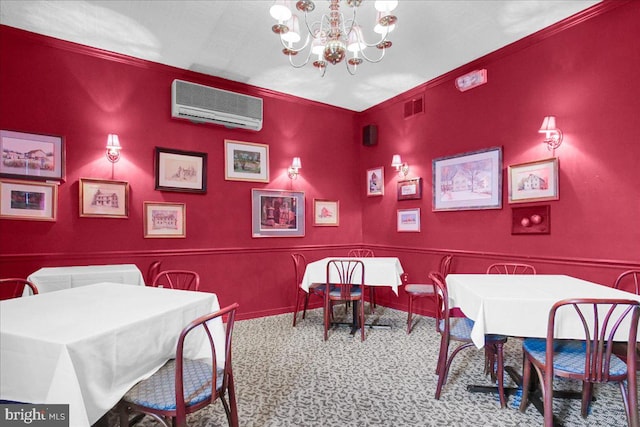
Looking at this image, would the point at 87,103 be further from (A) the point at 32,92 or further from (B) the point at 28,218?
(B) the point at 28,218

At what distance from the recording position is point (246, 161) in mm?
4723

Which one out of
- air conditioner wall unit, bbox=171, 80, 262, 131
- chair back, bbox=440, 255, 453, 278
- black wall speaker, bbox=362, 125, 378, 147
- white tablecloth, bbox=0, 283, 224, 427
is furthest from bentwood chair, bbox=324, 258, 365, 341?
black wall speaker, bbox=362, 125, 378, 147

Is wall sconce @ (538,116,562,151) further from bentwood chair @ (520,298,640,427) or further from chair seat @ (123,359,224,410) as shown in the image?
chair seat @ (123,359,224,410)

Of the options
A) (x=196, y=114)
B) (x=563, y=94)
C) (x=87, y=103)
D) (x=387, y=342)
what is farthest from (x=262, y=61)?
(x=387, y=342)

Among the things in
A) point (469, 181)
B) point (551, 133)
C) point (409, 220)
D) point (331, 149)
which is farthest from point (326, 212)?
point (551, 133)

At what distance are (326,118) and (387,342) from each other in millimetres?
3462

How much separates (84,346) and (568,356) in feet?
8.00

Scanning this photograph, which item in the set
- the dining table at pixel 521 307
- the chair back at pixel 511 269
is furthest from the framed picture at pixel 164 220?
the chair back at pixel 511 269

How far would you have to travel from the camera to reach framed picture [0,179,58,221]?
3.28m

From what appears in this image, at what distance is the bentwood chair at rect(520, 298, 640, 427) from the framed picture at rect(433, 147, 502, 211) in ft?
6.93

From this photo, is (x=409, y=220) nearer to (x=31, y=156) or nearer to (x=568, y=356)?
(x=568, y=356)

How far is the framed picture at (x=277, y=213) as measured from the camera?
4789 mm

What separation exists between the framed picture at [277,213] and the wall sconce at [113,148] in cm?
166

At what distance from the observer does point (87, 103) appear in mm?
3699
